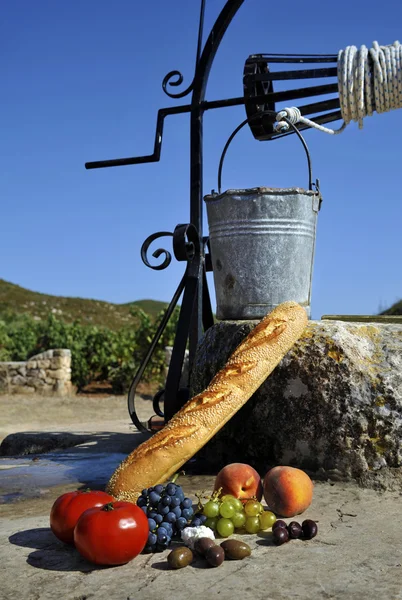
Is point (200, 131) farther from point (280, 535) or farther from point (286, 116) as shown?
point (280, 535)

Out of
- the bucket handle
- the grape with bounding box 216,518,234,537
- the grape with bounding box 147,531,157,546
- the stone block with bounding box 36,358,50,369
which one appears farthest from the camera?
the stone block with bounding box 36,358,50,369

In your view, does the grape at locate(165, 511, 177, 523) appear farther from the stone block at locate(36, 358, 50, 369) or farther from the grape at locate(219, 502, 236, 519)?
the stone block at locate(36, 358, 50, 369)

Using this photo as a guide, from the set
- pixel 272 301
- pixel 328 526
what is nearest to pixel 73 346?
pixel 272 301

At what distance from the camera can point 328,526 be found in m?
3.08

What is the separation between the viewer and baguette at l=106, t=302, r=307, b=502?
130 inches

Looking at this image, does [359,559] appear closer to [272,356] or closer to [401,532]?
[401,532]

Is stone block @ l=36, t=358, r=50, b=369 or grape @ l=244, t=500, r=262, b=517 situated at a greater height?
stone block @ l=36, t=358, r=50, b=369

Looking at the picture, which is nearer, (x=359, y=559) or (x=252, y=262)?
(x=359, y=559)

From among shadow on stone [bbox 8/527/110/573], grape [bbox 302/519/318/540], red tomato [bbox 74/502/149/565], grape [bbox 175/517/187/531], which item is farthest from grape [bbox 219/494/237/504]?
shadow on stone [bbox 8/527/110/573]

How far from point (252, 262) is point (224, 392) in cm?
112

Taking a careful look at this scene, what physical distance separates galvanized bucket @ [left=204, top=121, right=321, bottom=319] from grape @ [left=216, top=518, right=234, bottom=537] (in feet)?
5.91

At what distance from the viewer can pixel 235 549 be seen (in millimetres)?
2648

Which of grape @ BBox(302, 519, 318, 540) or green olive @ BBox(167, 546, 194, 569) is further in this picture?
grape @ BBox(302, 519, 318, 540)

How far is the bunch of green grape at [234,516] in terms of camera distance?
2.88m
